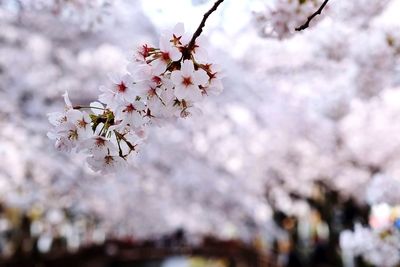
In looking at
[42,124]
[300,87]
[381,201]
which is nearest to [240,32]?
[300,87]

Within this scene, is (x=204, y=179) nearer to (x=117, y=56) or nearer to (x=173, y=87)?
(x=117, y=56)

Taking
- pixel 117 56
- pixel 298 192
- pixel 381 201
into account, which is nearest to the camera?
pixel 381 201

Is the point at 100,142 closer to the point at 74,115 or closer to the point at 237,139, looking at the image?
the point at 74,115

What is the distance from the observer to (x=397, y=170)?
11.4 meters

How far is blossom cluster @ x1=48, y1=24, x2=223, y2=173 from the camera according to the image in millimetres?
1285

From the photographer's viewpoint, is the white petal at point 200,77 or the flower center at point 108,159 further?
the flower center at point 108,159

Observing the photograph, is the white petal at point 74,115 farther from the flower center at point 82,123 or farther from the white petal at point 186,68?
the white petal at point 186,68

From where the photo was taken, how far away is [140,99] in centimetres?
133

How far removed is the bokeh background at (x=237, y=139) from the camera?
13.2 ft

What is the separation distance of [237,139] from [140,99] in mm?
10309

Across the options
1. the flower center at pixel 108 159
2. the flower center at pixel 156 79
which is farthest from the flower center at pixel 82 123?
the flower center at pixel 156 79

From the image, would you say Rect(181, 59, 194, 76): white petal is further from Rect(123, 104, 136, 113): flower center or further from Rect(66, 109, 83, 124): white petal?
Rect(66, 109, 83, 124): white petal

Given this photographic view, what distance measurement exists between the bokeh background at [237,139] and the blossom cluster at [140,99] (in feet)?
0.27

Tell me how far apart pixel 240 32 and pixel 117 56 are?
186cm
